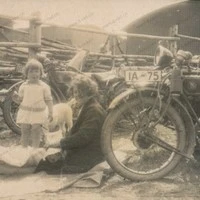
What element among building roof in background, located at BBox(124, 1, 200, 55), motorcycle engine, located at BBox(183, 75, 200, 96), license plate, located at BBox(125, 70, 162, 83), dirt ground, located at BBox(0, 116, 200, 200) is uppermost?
building roof in background, located at BBox(124, 1, 200, 55)

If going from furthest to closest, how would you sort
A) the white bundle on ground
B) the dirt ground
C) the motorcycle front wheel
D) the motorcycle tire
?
the motorcycle tire < the white bundle on ground < the motorcycle front wheel < the dirt ground

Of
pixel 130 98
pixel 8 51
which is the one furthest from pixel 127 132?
pixel 8 51

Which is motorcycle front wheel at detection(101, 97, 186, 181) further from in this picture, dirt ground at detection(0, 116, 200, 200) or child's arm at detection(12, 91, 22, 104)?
child's arm at detection(12, 91, 22, 104)

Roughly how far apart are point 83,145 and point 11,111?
237cm

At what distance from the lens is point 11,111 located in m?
6.92

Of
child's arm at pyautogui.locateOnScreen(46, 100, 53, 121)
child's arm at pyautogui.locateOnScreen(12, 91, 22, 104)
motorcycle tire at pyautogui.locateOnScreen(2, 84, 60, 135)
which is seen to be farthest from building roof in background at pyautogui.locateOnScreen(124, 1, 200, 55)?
child's arm at pyautogui.locateOnScreen(46, 100, 53, 121)

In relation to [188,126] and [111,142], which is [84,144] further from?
[188,126]

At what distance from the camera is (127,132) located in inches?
273

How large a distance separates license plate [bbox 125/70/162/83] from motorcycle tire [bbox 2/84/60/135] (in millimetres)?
2445

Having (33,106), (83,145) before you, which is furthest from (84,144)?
(33,106)

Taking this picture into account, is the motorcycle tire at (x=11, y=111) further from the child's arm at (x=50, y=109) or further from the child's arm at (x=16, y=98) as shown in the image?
the child's arm at (x=50, y=109)

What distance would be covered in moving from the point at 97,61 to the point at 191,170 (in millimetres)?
3998

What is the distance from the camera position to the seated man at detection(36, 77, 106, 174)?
4.85 metres

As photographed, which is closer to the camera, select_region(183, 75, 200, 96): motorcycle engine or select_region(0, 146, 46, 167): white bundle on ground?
select_region(183, 75, 200, 96): motorcycle engine
